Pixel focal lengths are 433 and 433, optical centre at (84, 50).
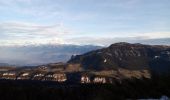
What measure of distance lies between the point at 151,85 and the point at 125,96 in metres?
4.80

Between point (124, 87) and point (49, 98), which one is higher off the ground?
point (124, 87)

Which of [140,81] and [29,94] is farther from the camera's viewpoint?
[29,94]

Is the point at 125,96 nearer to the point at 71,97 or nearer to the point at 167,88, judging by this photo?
the point at 167,88

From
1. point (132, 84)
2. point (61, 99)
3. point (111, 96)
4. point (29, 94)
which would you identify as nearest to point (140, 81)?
point (132, 84)

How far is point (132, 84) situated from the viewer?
48594 millimetres

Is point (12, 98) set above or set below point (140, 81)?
below

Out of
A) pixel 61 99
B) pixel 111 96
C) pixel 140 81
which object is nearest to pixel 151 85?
pixel 140 81

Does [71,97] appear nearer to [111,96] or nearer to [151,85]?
[151,85]

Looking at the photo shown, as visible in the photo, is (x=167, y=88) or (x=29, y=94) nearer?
(x=167, y=88)

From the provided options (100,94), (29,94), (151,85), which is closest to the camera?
(100,94)

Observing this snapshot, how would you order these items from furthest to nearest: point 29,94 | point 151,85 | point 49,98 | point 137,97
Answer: point 29,94 → point 49,98 → point 151,85 → point 137,97

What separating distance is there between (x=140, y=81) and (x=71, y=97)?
30114 millimetres

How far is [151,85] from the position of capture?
46.3 m

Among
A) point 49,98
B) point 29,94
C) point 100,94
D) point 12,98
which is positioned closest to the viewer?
point 100,94
